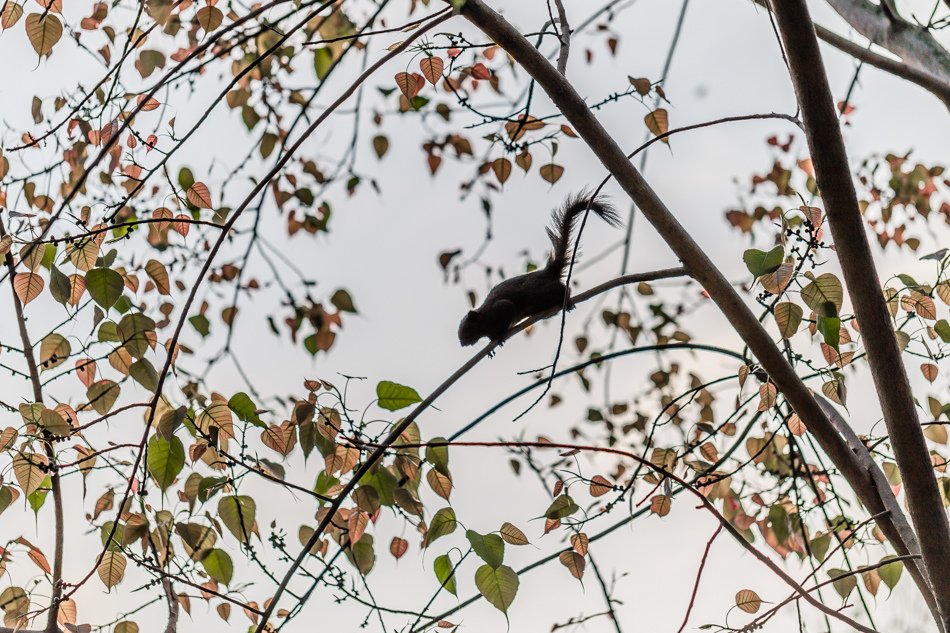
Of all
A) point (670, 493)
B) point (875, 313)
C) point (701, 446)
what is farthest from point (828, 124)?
point (701, 446)

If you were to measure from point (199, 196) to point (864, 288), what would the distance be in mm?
1382

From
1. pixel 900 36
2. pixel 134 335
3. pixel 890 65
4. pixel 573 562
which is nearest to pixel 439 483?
pixel 573 562

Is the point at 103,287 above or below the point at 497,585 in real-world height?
above

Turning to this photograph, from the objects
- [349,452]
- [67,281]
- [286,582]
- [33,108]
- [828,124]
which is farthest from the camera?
[33,108]

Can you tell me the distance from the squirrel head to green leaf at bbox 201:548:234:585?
2115 mm

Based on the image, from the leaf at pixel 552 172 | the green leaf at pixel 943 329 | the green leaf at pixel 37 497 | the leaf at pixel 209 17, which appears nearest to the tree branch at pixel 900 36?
the green leaf at pixel 943 329

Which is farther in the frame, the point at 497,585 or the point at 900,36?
the point at 900,36

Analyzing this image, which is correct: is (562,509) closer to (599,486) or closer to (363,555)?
(599,486)

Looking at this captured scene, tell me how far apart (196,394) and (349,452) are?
Result: 0.37 meters

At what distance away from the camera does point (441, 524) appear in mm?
1559

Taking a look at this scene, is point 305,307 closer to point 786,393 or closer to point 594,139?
point 594,139

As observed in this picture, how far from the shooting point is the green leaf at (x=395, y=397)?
5.10ft

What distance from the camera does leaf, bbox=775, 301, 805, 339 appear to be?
1.57m

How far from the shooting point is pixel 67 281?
1553 mm
